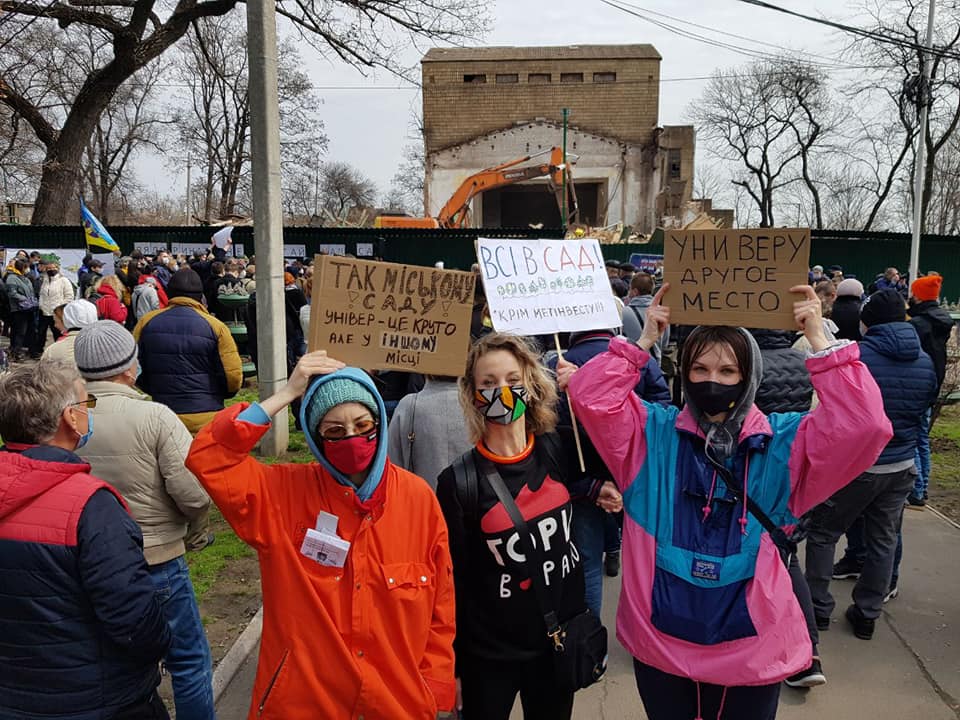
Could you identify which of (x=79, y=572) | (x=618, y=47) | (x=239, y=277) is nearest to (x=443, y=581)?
(x=79, y=572)

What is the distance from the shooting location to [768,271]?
2.49 m

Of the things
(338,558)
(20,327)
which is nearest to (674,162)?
(20,327)

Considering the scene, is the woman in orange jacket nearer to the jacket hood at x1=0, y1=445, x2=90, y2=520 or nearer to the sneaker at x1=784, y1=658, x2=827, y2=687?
the jacket hood at x1=0, y1=445, x2=90, y2=520

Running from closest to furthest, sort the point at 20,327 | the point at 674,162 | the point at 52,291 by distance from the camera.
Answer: the point at 52,291
the point at 20,327
the point at 674,162

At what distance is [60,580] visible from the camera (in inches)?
79.3

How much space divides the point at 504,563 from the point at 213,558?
3.46 meters

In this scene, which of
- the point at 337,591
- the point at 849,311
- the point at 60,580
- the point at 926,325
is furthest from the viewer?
the point at 849,311

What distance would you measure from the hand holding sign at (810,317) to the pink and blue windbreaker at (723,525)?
78 millimetres

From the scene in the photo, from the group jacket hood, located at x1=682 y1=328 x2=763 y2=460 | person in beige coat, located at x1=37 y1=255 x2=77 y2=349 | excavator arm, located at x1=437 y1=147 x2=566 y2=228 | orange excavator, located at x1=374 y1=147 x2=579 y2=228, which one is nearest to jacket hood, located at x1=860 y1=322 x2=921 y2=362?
jacket hood, located at x1=682 y1=328 x2=763 y2=460

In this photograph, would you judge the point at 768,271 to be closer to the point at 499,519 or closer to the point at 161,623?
the point at 499,519

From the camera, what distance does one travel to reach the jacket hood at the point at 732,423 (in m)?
Result: 2.30

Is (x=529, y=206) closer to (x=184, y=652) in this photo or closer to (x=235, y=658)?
(x=235, y=658)

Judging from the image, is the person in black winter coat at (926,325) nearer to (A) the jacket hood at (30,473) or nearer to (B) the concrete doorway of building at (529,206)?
(A) the jacket hood at (30,473)

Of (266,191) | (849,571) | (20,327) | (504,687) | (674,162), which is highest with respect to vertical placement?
(674,162)
